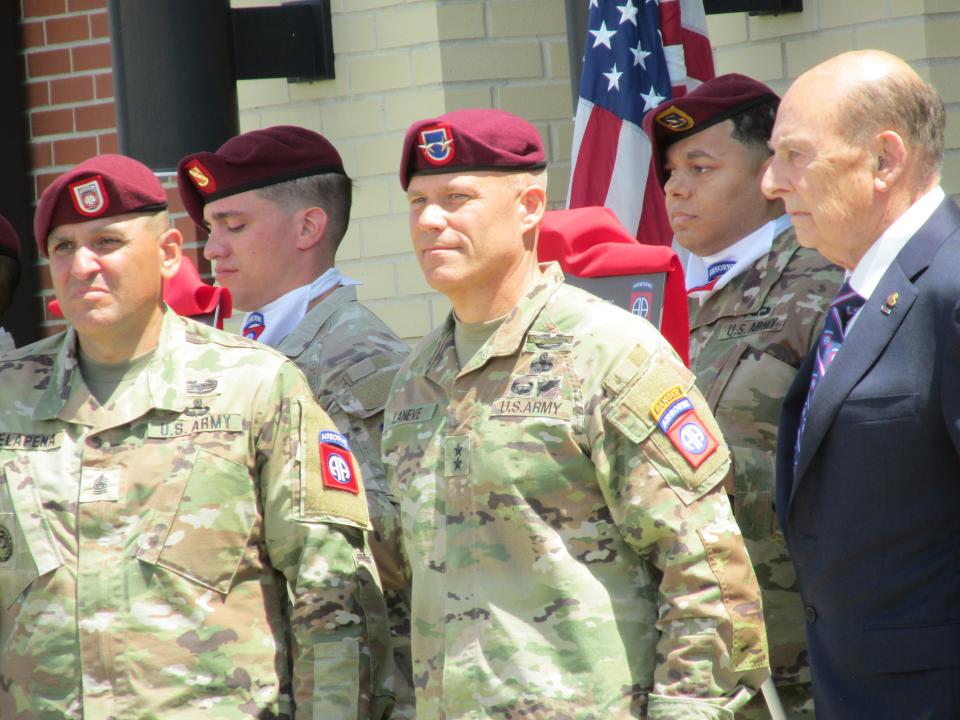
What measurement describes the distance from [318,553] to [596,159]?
4.96 feet

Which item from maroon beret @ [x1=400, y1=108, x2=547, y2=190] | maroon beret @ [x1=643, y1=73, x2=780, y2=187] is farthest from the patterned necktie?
maroon beret @ [x1=643, y1=73, x2=780, y2=187]

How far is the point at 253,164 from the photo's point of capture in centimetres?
441

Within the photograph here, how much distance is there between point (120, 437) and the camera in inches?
139

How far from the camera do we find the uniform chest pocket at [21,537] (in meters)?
3.45

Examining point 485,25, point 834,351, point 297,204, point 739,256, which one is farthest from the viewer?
point 485,25

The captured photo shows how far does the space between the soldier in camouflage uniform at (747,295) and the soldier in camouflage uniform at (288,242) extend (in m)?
0.79

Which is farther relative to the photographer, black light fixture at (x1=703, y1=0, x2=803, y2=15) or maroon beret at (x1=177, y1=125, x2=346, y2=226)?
black light fixture at (x1=703, y1=0, x2=803, y2=15)

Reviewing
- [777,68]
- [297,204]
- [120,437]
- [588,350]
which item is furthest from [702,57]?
[120,437]

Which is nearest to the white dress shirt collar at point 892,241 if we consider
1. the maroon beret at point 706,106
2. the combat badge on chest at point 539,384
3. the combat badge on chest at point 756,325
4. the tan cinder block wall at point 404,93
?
the combat badge on chest at point 539,384

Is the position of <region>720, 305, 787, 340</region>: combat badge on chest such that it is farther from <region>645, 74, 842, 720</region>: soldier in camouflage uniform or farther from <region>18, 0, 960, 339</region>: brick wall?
<region>18, 0, 960, 339</region>: brick wall

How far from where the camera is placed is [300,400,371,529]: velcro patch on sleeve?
3453mm

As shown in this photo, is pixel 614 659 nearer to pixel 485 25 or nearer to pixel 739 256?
pixel 739 256

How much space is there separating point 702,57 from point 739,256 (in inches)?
Answer: 35.3

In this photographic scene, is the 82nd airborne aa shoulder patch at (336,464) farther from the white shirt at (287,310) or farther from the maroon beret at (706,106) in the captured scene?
the maroon beret at (706,106)
